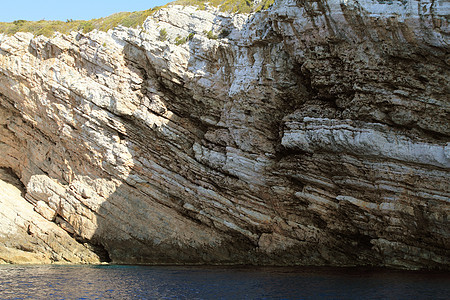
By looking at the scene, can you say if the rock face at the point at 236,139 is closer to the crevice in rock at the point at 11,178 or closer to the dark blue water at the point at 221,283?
the crevice in rock at the point at 11,178

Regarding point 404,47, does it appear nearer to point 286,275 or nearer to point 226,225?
point 286,275

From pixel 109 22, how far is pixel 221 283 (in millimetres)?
31583

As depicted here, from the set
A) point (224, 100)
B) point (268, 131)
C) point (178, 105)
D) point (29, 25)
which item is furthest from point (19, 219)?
point (29, 25)

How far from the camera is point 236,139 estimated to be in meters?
32.3

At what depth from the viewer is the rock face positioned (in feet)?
83.9

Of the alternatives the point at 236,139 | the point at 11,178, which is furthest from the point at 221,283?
the point at 11,178

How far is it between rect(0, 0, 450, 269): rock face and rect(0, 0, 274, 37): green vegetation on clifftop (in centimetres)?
267

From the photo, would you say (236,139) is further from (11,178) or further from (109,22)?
(11,178)

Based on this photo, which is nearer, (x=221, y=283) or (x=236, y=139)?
(x=221, y=283)

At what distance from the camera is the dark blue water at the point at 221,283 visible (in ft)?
66.8

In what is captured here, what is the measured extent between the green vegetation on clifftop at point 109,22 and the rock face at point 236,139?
8.77 feet

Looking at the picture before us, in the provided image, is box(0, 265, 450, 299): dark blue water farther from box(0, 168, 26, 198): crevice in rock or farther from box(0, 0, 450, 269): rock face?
box(0, 168, 26, 198): crevice in rock

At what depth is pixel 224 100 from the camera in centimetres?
3278

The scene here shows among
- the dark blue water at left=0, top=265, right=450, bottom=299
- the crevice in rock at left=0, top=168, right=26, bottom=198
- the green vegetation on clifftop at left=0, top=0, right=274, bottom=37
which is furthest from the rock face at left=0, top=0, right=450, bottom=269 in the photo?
the dark blue water at left=0, top=265, right=450, bottom=299
